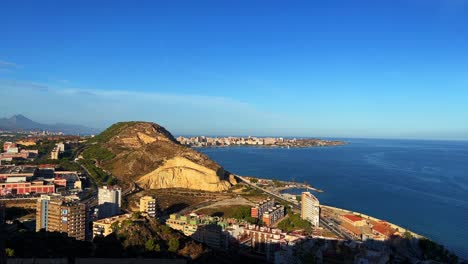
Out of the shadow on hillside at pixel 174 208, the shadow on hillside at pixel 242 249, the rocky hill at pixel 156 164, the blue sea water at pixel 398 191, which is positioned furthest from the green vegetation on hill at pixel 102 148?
the shadow on hillside at pixel 242 249

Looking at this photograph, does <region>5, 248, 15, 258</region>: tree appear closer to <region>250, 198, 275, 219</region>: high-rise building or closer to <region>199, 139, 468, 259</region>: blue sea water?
<region>250, 198, 275, 219</region>: high-rise building

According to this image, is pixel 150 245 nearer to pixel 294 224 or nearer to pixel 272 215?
pixel 294 224

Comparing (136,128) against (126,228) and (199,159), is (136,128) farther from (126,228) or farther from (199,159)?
(126,228)

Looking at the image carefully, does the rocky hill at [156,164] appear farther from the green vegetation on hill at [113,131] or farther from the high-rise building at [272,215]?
the high-rise building at [272,215]

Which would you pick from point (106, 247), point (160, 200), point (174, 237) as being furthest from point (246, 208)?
point (106, 247)

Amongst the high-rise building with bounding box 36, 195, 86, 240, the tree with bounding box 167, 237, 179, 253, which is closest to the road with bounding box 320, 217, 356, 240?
the tree with bounding box 167, 237, 179, 253

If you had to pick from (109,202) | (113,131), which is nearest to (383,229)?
(109,202)
